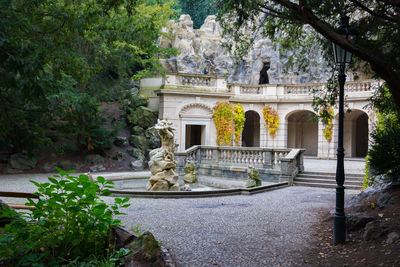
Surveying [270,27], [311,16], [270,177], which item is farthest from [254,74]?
[311,16]

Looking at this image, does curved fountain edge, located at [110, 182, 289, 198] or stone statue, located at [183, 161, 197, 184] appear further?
stone statue, located at [183, 161, 197, 184]

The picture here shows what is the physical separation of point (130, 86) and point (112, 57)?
227 inches

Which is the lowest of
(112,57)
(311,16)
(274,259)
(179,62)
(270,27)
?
(274,259)

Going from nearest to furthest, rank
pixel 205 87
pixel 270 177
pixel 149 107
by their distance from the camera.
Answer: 1. pixel 270 177
2. pixel 205 87
3. pixel 149 107

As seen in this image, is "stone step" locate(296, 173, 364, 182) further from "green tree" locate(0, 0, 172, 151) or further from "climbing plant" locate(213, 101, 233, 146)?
"green tree" locate(0, 0, 172, 151)

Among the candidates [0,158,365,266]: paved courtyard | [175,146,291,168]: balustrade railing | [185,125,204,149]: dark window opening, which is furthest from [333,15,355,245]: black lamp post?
[185,125,204,149]: dark window opening

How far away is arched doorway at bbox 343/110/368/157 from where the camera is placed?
25.7 m

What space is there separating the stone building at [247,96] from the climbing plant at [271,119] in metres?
0.28

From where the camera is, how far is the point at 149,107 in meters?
23.4

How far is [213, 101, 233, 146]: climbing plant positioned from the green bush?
1728 centimetres

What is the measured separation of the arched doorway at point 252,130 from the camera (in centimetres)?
3000

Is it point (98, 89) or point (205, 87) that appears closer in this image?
point (98, 89)

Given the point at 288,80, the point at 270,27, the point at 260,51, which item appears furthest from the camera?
the point at 260,51

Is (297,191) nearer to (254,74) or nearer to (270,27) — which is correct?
(270,27)
